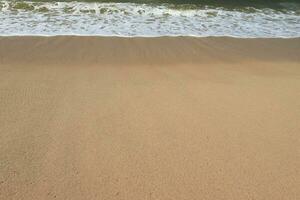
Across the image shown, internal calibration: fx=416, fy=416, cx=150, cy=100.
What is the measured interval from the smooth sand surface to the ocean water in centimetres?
207

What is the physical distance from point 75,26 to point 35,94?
4340 mm

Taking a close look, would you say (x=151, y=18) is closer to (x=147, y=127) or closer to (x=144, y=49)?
(x=144, y=49)

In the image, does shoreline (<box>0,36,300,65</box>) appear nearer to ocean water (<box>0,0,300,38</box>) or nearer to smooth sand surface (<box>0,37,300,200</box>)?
smooth sand surface (<box>0,37,300,200</box>)

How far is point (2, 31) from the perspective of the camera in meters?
7.76

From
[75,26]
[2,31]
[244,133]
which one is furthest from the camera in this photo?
[75,26]

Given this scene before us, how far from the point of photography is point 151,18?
970cm

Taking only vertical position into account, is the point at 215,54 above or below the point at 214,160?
below

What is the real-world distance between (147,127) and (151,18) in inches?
250

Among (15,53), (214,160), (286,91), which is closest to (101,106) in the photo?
(214,160)

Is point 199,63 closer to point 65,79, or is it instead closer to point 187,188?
point 65,79

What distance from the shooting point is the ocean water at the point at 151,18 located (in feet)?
27.0

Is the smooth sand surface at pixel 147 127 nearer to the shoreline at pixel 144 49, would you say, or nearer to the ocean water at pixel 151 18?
the shoreline at pixel 144 49

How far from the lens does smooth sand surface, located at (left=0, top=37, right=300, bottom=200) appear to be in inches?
113

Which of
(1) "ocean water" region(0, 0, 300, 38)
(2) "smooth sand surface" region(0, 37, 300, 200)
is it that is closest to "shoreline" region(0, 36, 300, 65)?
(2) "smooth sand surface" region(0, 37, 300, 200)
